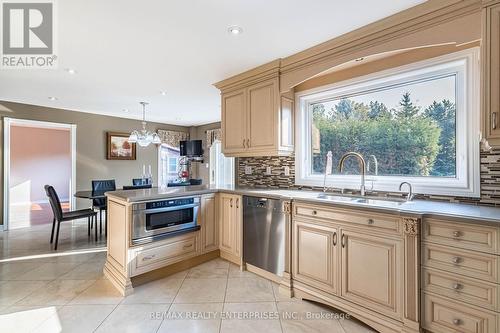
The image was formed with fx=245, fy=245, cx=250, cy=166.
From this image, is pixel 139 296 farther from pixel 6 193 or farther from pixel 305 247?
pixel 6 193

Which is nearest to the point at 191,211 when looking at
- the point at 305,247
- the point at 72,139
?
the point at 305,247

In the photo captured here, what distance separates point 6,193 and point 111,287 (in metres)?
3.81

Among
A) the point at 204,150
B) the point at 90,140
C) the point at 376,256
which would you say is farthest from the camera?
the point at 204,150

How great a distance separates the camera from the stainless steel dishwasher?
8.11 ft

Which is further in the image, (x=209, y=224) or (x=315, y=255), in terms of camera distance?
(x=209, y=224)


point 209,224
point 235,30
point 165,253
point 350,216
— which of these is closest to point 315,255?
point 350,216

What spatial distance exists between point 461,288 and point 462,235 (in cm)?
33

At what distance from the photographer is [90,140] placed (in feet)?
18.3

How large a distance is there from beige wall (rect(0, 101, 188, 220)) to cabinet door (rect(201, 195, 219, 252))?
396 centimetres

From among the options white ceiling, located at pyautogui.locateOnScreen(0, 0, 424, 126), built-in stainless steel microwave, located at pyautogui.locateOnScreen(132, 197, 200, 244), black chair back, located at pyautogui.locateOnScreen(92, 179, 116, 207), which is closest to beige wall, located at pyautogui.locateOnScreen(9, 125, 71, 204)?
black chair back, located at pyautogui.locateOnScreen(92, 179, 116, 207)

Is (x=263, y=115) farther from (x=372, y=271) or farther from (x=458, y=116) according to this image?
(x=372, y=271)

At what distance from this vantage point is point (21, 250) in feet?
11.4

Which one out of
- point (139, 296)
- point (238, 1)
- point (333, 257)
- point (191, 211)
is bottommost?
point (139, 296)

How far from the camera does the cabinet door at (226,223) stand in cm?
300
